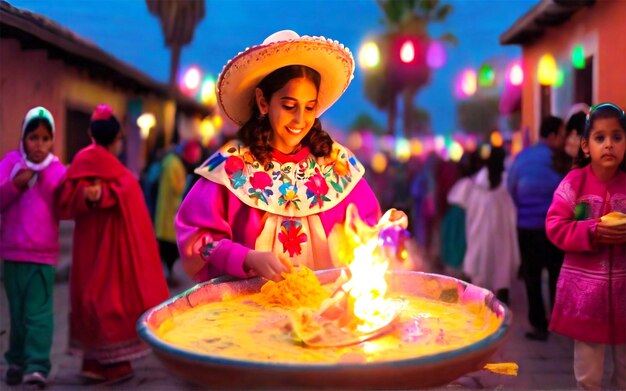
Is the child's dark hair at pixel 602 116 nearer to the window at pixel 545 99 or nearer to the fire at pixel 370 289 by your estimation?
the fire at pixel 370 289

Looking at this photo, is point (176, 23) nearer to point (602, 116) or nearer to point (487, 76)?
point (487, 76)

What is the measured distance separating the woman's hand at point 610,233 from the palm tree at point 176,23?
18.4 m

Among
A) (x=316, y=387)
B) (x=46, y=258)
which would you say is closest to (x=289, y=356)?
(x=316, y=387)

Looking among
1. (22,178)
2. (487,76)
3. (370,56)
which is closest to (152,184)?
(370,56)

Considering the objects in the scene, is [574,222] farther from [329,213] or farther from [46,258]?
[46,258]

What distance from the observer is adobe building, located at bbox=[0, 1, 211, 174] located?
5441 mm

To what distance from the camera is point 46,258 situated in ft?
14.7

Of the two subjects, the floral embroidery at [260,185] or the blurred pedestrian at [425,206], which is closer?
the floral embroidery at [260,185]

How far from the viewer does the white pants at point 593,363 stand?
3.20 meters

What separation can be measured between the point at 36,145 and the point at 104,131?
16.8 inches

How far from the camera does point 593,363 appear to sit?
3203mm

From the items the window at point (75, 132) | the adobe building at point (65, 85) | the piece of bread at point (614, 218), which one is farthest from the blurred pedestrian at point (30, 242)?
the window at point (75, 132)

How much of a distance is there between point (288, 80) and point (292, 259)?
60 cm

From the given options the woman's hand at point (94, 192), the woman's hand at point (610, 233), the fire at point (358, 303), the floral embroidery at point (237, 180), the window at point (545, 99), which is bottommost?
the fire at point (358, 303)
